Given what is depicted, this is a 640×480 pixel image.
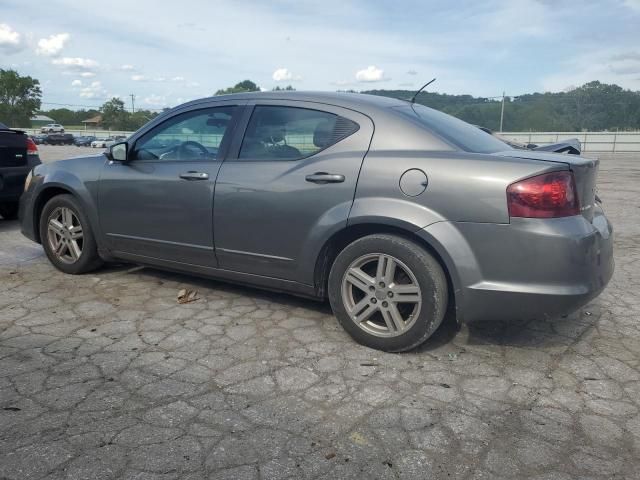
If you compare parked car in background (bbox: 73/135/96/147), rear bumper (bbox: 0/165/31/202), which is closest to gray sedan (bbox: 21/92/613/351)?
rear bumper (bbox: 0/165/31/202)

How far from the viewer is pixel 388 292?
10.5 ft

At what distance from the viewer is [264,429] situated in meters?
2.42

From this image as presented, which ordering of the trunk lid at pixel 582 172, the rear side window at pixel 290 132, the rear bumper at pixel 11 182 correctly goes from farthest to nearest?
1. the rear bumper at pixel 11 182
2. the rear side window at pixel 290 132
3. the trunk lid at pixel 582 172

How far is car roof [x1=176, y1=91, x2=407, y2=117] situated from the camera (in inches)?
136

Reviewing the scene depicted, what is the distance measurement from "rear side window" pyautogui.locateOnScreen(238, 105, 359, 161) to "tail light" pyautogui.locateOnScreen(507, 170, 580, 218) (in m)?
Result: 1.08

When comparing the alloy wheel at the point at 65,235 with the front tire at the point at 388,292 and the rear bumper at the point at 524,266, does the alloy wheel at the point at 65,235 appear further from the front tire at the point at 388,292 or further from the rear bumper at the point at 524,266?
the rear bumper at the point at 524,266

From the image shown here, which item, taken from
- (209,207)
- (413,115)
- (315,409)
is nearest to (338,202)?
(413,115)

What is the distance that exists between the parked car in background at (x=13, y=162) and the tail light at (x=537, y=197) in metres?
6.24

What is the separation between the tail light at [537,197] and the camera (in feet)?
9.19

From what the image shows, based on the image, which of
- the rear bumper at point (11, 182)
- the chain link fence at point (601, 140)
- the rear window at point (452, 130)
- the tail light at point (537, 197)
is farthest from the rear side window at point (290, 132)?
the chain link fence at point (601, 140)

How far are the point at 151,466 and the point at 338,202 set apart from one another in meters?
1.79

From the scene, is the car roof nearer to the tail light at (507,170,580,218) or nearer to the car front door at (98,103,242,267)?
the car front door at (98,103,242,267)

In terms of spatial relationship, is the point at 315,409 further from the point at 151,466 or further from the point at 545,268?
the point at 545,268

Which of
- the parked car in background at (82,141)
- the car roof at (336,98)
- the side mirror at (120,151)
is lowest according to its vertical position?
the side mirror at (120,151)
